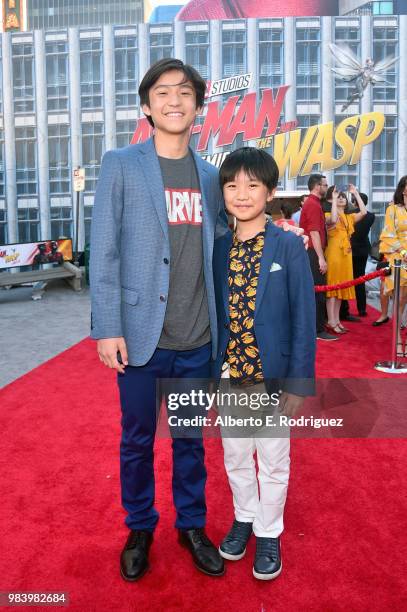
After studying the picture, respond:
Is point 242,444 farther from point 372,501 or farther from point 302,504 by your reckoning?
point 372,501

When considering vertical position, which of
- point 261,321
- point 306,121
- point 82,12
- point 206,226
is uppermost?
point 82,12

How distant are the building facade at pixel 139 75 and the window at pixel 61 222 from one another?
106 centimetres

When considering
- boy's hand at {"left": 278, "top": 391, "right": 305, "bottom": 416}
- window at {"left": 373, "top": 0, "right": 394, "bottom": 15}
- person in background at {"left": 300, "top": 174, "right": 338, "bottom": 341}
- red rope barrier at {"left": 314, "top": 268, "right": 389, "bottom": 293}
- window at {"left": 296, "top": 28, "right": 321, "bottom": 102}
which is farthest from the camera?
window at {"left": 373, "top": 0, "right": 394, "bottom": 15}

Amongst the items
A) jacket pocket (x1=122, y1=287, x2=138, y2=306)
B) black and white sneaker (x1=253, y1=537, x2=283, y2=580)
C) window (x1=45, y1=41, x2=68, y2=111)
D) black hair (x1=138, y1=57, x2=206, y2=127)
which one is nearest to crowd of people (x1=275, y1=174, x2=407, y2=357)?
black hair (x1=138, y1=57, x2=206, y2=127)

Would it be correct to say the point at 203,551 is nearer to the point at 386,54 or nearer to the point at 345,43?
the point at 345,43

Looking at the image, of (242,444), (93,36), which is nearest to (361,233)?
(242,444)

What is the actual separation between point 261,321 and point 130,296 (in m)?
0.50

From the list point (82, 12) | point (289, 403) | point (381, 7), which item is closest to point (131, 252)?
point (289, 403)

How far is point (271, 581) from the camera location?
2070 mm

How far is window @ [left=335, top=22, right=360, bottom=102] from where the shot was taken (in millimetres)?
15672

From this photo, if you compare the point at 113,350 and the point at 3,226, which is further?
the point at 3,226

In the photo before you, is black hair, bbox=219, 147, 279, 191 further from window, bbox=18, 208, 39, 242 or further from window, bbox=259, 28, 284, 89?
window, bbox=18, 208, 39, 242

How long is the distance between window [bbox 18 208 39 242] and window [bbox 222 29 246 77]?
23.0 feet

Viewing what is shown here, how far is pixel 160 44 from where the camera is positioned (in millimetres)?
15852
